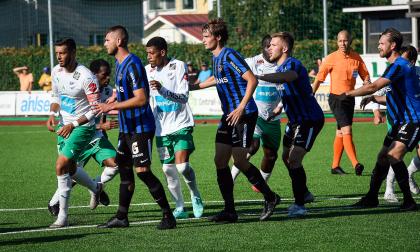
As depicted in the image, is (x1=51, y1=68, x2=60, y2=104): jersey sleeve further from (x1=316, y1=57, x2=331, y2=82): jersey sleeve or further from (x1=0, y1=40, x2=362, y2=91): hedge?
(x1=0, y1=40, x2=362, y2=91): hedge

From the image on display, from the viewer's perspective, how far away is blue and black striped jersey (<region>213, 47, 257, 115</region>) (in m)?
10.4

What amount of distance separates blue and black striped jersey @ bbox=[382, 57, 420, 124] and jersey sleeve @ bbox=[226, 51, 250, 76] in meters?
1.79

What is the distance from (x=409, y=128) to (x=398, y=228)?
5.61ft

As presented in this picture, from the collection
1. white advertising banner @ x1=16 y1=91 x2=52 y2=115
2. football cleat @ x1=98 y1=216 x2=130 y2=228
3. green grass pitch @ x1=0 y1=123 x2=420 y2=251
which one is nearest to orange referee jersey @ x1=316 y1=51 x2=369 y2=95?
green grass pitch @ x1=0 y1=123 x2=420 y2=251

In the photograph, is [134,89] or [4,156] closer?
[134,89]

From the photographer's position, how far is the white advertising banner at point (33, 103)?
3454cm

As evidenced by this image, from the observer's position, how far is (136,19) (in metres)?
55.3

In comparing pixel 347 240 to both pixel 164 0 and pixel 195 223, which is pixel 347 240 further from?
pixel 164 0

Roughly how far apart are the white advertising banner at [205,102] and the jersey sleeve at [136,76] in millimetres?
22052

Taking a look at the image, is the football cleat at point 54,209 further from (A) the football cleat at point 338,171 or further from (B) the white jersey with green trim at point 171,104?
(A) the football cleat at point 338,171

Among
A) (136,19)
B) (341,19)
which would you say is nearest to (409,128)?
(341,19)

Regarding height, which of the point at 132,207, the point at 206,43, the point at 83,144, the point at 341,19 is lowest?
the point at 132,207

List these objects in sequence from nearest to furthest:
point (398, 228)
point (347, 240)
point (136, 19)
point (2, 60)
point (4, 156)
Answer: point (347, 240), point (398, 228), point (4, 156), point (2, 60), point (136, 19)

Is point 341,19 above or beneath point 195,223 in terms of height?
above
